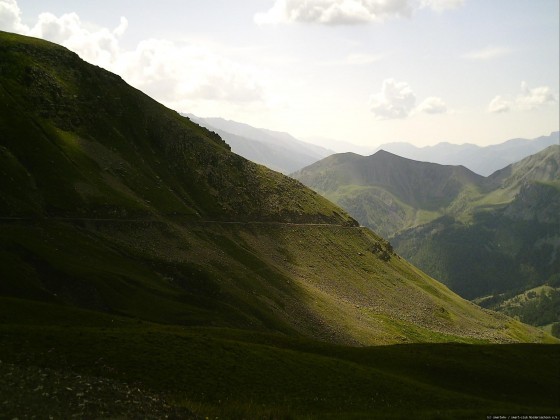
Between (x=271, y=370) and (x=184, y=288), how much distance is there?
5532cm

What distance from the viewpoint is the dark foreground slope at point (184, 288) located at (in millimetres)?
33812

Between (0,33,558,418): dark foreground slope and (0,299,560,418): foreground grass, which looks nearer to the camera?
(0,299,560,418): foreground grass

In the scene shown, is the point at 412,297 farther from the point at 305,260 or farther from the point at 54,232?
the point at 54,232

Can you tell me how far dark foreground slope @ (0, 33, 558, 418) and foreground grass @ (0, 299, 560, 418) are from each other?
0.22 meters

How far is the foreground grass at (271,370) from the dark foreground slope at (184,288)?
0.73 feet

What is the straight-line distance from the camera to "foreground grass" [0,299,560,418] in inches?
1256

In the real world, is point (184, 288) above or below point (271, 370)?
below

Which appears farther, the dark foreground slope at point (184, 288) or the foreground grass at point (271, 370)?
the dark foreground slope at point (184, 288)

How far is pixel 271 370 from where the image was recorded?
1575 inches

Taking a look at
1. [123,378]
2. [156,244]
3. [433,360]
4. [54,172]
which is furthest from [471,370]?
[54,172]

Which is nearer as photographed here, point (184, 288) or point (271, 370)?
point (271, 370)

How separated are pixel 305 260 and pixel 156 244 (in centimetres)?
5733

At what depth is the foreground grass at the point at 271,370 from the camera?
1256 inches

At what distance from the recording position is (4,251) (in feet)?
224
